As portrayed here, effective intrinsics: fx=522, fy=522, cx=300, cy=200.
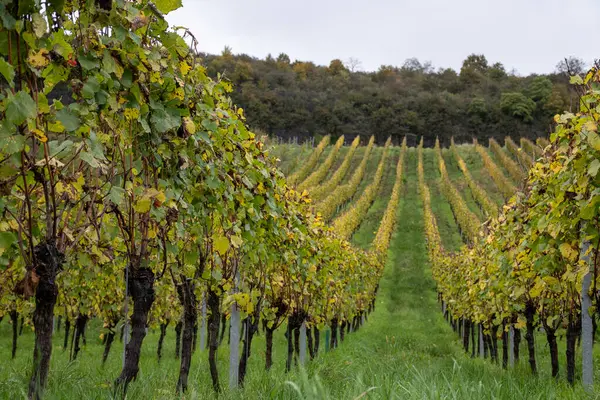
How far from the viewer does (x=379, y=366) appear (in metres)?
8.45

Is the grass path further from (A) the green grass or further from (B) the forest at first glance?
(B) the forest

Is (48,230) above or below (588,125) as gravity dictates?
below

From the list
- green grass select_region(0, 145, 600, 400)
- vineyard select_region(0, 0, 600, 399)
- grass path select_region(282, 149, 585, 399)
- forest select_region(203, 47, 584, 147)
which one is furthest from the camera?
forest select_region(203, 47, 584, 147)

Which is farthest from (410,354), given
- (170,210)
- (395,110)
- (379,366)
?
(395,110)

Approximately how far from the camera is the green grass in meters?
3.29

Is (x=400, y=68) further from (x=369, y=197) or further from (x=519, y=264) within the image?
(x=519, y=264)

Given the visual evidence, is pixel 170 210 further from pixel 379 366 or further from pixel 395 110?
pixel 395 110

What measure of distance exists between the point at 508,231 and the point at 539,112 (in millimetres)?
84759

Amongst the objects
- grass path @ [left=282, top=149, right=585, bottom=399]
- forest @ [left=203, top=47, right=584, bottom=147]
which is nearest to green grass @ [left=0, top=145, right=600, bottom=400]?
grass path @ [left=282, top=149, right=585, bottom=399]

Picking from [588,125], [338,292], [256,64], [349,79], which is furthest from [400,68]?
[588,125]

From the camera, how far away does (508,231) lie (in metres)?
7.37

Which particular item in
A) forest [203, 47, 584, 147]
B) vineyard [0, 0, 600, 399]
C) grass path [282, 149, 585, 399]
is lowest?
grass path [282, 149, 585, 399]

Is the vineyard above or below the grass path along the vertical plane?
above

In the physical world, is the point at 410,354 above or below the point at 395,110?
below
